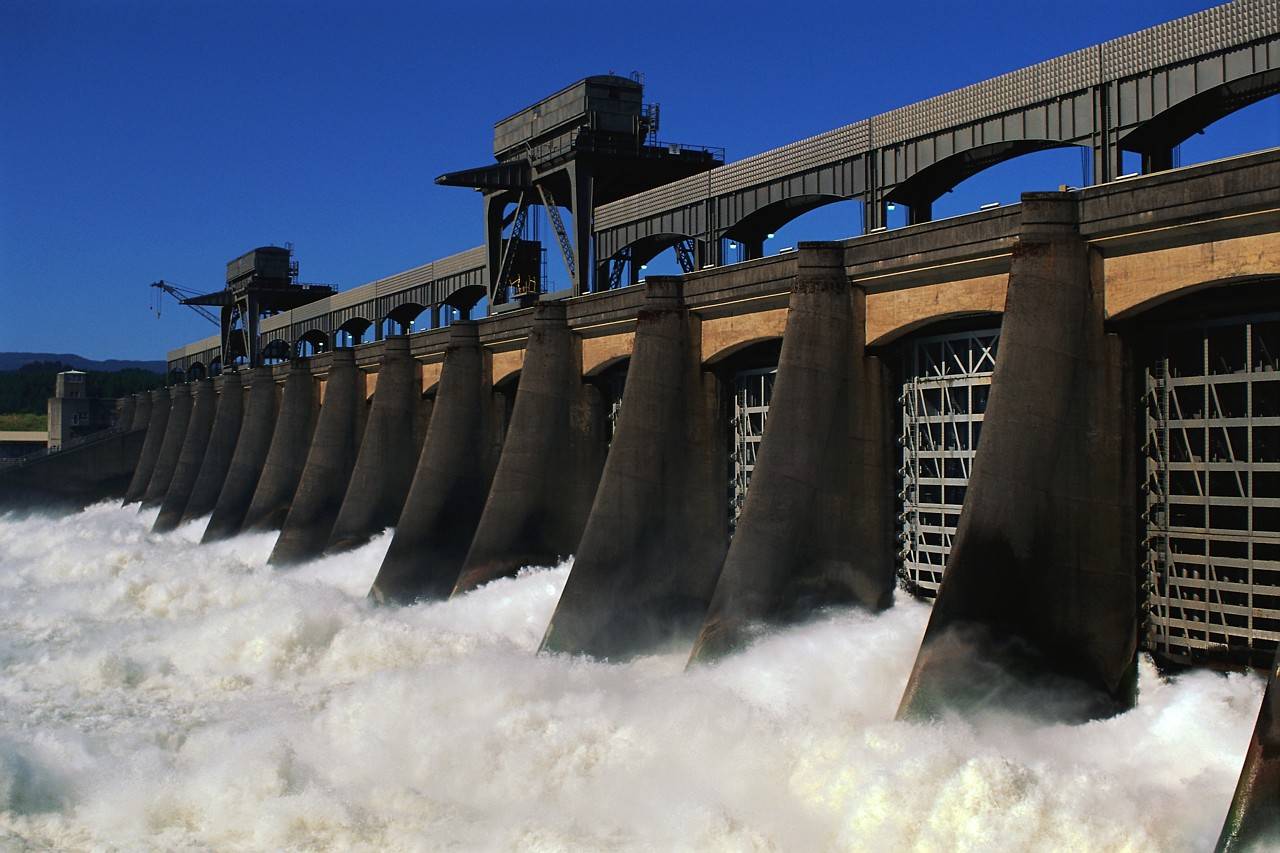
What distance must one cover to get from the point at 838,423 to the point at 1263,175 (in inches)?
313

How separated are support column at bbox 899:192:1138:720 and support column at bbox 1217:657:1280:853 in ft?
14.0

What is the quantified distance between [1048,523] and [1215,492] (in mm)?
2315

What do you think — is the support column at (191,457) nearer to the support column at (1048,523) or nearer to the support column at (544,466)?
the support column at (544,466)

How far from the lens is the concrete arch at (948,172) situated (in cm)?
2200

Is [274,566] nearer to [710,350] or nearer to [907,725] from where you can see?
[710,350]

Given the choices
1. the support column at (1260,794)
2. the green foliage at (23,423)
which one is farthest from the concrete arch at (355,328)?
the green foliage at (23,423)

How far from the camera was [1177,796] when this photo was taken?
44.7ft

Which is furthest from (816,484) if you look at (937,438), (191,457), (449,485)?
(191,457)

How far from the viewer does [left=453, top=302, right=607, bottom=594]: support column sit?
2833 centimetres

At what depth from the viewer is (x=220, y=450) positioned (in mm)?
51031

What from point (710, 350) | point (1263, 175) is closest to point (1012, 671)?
point (1263, 175)

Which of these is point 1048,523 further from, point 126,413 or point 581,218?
point 126,413

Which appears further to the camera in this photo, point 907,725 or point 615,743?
point 615,743

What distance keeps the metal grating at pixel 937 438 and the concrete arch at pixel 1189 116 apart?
158 inches
